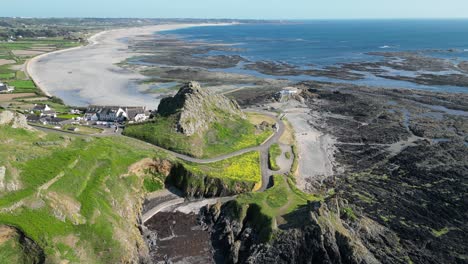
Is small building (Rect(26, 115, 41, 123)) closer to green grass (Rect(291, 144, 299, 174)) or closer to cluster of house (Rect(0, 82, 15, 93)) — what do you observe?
cluster of house (Rect(0, 82, 15, 93))

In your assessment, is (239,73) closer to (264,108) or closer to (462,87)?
(264,108)

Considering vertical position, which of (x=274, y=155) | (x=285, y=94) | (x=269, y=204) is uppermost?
(x=285, y=94)

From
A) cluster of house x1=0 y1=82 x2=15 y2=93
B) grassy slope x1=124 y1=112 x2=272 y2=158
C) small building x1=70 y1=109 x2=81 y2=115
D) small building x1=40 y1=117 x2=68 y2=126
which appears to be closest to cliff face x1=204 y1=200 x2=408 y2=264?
grassy slope x1=124 y1=112 x2=272 y2=158

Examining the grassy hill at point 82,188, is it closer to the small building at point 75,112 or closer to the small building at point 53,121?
the small building at point 53,121

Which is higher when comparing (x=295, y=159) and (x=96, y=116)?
(x=96, y=116)

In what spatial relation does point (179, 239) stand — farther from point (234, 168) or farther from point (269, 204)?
point (234, 168)

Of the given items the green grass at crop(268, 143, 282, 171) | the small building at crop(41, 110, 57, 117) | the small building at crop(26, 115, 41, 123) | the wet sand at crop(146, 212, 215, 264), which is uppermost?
the small building at crop(26, 115, 41, 123)

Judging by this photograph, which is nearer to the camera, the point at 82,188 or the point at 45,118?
the point at 82,188

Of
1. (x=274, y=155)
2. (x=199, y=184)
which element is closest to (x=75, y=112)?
(x=199, y=184)
